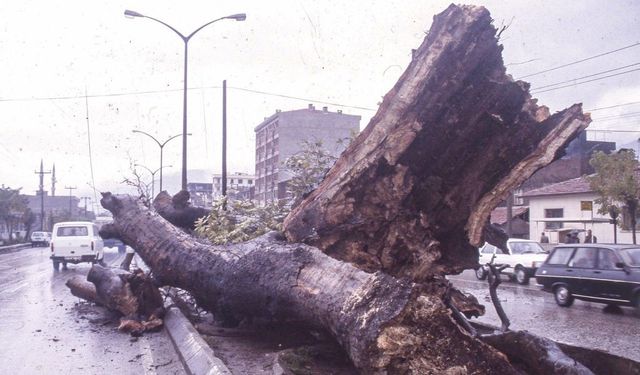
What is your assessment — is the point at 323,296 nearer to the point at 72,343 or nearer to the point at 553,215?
the point at 72,343

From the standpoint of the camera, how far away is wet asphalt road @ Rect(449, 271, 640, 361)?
30.8ft

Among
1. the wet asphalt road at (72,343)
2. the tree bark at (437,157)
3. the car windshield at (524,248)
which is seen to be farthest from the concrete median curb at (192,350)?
the car windshield at (524,248)

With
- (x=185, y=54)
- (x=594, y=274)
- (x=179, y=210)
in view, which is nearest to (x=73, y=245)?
(x=185, y=54)

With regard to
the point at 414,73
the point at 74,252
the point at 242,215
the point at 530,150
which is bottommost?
the point at 74,252

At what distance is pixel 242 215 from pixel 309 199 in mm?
3515

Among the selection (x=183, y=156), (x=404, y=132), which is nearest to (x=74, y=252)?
(x=183, y=156)

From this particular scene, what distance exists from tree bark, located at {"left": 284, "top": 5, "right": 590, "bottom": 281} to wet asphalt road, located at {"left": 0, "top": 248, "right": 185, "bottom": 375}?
7.70 ft

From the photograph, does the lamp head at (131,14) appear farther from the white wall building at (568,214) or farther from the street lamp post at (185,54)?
the white wall building at (568,214)

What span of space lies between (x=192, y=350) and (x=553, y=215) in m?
33.4

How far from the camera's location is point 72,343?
8.11 metres

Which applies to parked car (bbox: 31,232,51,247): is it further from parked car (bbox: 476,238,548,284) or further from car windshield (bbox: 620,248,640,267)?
car windshield (bbox: 620,248,640,267)

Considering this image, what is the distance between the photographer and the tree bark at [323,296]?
12.8ft

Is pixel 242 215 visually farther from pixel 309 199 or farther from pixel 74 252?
pixel 74 252

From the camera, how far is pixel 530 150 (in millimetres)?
6270
